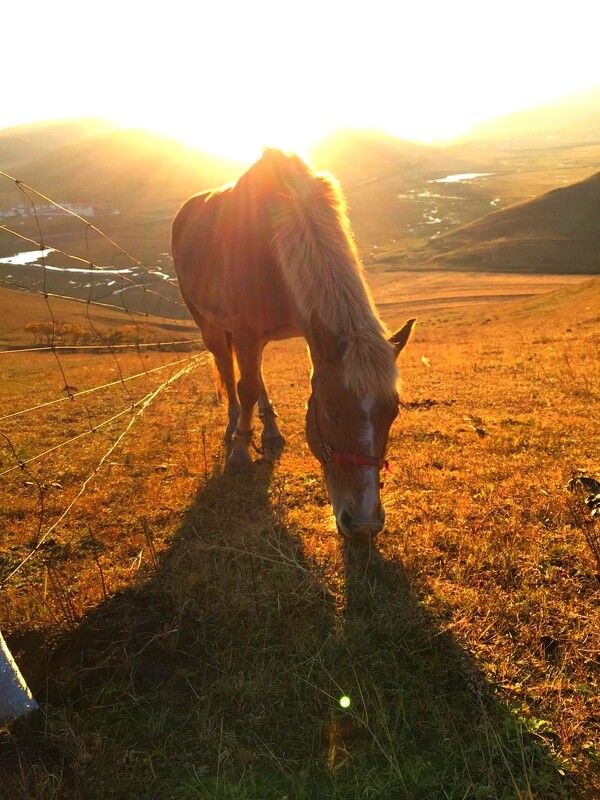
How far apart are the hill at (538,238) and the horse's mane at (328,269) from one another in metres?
63.2

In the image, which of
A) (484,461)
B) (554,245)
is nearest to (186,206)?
(484,461)

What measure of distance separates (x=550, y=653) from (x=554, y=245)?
79.2 m

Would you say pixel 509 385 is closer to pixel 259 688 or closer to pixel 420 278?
pixel 259 688

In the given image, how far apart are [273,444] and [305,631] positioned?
3520 mm

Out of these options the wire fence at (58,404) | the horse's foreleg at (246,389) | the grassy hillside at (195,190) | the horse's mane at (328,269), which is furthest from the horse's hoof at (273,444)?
the grassy hillside at (195,190)

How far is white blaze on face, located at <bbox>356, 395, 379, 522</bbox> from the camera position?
304 centimetres

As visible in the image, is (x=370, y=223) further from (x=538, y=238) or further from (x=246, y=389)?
(x=246, y=389)

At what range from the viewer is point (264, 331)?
514 centimetres

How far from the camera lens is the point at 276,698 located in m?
2.29

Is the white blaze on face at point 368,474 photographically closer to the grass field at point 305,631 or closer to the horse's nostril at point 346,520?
the horse's nostril at point 346,520

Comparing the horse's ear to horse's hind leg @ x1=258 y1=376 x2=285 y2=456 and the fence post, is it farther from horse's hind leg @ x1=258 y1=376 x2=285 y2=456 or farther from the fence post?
the fence post

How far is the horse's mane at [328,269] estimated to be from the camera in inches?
126

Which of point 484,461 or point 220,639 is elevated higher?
point 220,639

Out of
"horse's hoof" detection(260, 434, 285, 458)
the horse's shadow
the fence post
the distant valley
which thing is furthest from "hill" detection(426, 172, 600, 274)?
the fence post
